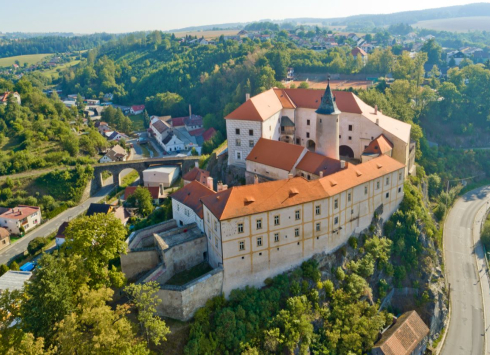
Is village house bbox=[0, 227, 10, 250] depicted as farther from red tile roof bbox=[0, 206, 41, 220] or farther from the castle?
the castle

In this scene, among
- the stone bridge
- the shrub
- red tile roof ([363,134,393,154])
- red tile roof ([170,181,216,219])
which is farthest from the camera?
the stone bridge

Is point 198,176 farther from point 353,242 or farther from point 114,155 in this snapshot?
point 114,155

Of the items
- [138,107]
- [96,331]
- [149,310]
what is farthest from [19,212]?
[138,107]

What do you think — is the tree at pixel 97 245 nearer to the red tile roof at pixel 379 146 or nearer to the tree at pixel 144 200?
the tree at pixel 144 200

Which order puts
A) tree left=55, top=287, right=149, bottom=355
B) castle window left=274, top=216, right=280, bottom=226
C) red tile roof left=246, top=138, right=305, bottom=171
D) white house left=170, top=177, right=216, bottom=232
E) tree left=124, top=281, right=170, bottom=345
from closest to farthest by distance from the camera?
tree left=55, top=287, right=149, bottom=355 < tree left=124, top=281, right=170, bottom=345 < castle window left=274, top=216, right=280, bottom=226 < white house left=170, top=177, right=216, bottom=232 < red tile roof left=246, top=138, right=305, bottom=171

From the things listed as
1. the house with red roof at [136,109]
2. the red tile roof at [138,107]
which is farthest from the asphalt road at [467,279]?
the red tile roof at [138,107]

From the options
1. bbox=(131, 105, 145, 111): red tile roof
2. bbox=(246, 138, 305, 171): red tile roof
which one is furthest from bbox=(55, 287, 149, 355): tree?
bbox=(131, 105, 145, 111): red tile roof
